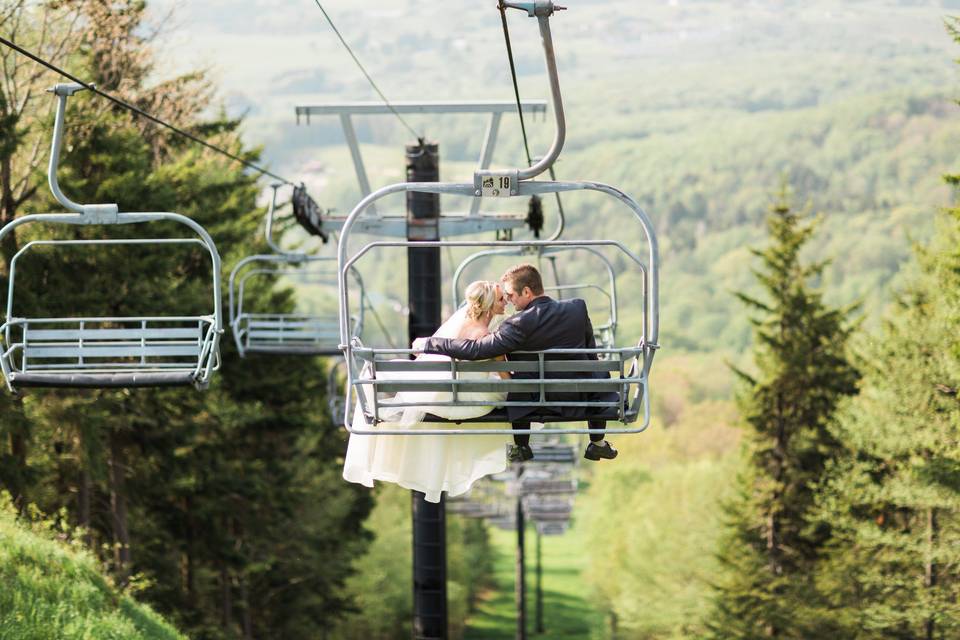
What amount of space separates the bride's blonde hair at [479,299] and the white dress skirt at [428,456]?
357mm

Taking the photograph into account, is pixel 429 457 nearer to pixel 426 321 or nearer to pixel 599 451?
pixel 599 451

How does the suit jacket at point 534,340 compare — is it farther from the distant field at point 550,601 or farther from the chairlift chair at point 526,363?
the distant field at point 550,601

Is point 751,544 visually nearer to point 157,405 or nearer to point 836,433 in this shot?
point 836,433

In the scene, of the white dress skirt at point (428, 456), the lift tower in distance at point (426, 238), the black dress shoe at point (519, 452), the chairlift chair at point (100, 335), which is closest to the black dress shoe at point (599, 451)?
the black dress shoe at point (519, 452)

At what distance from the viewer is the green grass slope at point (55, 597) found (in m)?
13.0

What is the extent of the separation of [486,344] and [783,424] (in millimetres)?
23650

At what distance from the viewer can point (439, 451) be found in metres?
8.34

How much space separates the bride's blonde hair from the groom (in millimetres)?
102

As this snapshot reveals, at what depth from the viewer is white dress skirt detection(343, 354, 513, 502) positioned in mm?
8242

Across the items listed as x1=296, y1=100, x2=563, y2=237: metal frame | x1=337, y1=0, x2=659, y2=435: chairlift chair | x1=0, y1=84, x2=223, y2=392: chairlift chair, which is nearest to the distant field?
x1=296, y1=100, x2=563, y2=237: metal frame

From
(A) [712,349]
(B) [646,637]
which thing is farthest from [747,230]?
(B) [646,637]

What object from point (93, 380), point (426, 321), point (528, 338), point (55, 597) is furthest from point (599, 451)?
point (55, 597)

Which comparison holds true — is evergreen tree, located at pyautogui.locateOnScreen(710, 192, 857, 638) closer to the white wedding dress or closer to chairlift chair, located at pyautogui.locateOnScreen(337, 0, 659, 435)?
the white wedding dress

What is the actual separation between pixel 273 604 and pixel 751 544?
47.5 feet
